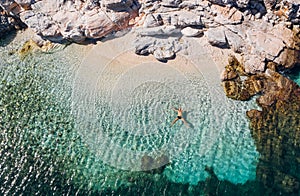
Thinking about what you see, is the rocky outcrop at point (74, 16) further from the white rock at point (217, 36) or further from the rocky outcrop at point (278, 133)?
the rocky outcrop at point (278, 133)

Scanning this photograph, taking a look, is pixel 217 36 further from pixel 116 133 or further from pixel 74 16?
pixel 74 16

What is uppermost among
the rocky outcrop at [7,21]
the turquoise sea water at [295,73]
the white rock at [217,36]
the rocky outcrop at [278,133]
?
the rocky outcrop at [7,21]

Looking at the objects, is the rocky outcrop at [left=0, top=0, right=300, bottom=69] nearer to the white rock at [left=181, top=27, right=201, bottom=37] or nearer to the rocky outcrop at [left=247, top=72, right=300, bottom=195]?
the white rock at [left=181, top=27, right=201, bottom=37]

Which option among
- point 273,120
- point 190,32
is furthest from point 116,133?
point 273,120

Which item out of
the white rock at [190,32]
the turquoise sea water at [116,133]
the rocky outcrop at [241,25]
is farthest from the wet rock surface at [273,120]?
the white rock at [190,32]

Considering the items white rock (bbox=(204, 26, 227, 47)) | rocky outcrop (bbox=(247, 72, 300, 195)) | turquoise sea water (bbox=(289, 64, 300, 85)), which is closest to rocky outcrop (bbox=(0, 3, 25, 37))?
white rock (bbox=(204, 26, 227, 47))
